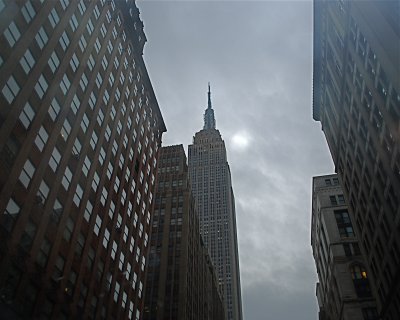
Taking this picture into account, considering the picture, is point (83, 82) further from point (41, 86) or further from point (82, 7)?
point (82, 7)

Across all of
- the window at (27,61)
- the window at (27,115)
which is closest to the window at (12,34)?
the window at (27,61)

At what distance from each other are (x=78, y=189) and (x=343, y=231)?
207 feet

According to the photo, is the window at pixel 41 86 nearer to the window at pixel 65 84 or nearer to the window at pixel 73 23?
the window at pixel 65 84

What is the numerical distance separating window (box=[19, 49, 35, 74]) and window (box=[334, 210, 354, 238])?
7063 cm

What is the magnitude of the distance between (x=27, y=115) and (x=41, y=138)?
254cm

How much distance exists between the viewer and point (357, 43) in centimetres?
5084

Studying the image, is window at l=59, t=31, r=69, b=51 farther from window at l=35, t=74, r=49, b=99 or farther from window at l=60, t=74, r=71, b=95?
window at l=35, t=74, r=49, b=99

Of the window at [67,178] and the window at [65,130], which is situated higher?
the window at [65,130]

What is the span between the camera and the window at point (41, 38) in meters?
38.2

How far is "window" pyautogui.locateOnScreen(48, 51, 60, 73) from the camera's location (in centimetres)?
3988

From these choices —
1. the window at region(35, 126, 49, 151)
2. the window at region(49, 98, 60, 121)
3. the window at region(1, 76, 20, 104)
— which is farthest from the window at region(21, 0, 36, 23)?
the window at region(35, 126, 49, 151)

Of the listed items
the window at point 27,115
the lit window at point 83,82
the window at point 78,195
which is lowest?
the window at point 78,195

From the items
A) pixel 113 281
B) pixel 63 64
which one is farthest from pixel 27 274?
pixel 63 64

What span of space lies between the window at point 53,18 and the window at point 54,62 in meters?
2.96
